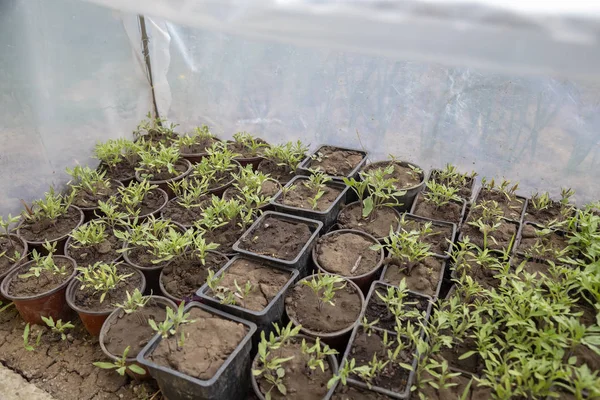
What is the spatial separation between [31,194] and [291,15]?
2.19 m

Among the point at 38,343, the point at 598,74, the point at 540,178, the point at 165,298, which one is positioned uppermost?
the point at 598,74

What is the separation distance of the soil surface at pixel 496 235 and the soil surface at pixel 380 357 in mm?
894

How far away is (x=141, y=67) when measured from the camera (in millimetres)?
3533

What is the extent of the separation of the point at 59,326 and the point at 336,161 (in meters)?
1.95

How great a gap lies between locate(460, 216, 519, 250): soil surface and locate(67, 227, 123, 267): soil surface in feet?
6.68

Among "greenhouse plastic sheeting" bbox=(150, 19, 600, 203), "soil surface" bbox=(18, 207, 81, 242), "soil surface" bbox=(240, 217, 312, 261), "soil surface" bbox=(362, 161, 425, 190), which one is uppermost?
"greenhouse plastic sheeting" bbox=(150, 19, 600, 203)

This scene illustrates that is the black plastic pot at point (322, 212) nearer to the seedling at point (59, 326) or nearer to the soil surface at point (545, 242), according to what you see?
the soil surface at point (545, 242)

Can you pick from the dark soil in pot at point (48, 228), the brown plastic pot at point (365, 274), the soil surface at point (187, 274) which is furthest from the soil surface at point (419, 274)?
the dark soil in pot at point (48, 228)

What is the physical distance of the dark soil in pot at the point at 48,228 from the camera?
105 inches

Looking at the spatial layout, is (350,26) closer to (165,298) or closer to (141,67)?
(165,298)

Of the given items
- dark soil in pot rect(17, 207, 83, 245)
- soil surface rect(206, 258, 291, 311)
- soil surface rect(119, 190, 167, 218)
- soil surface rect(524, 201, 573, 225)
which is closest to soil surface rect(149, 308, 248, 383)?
soil surface rect(206, 258, 291, 311)

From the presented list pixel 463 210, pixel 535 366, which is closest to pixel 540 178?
pixel 463 210

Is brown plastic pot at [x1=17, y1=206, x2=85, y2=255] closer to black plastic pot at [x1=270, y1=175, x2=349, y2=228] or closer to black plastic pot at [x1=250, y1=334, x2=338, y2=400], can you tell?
black plastic pot at [x1=270, y1=175, x2=349, y2=228]

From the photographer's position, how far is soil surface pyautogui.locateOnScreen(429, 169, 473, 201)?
2805 mm
